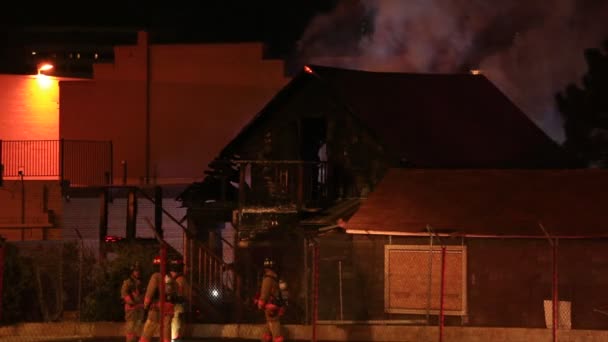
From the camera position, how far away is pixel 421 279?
22.1 metres

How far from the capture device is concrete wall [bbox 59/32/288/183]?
39.3 metres

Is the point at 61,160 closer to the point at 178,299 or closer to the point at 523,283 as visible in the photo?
the point at 178,299

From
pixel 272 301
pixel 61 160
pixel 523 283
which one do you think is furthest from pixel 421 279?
pixel 61 160

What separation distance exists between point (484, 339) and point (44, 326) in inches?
311

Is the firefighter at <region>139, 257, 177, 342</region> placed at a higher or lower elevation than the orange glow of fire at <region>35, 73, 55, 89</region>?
lower

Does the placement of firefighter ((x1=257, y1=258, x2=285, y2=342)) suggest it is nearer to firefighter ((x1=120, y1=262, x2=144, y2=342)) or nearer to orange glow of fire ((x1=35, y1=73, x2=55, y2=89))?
firefighter ((x1=120, y1=262, x2=144, y2=342))

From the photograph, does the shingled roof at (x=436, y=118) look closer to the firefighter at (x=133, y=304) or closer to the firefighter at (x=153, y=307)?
Answer: the firefighter at (x=133, y=304)

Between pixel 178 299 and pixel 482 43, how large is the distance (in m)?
29.1

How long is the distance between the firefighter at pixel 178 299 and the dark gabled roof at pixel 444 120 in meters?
8.25

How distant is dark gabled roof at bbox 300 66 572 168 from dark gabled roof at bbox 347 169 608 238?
2340 mm

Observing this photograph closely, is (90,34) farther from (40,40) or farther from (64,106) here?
(64,106)

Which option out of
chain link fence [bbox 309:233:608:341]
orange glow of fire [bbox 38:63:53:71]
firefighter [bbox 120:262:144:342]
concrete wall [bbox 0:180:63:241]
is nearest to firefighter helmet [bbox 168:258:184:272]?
firefighter [bbox 120:262:144:342]

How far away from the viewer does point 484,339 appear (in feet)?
66.0

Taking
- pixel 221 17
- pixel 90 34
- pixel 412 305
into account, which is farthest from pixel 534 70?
pixel 412 305
